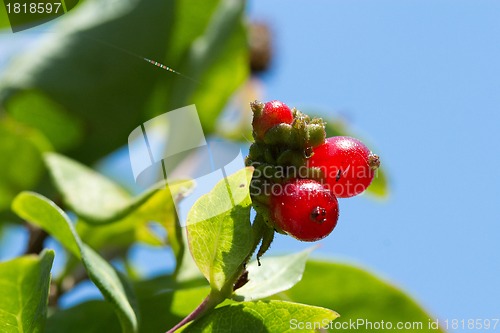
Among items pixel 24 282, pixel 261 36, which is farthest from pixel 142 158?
pixel 261 36

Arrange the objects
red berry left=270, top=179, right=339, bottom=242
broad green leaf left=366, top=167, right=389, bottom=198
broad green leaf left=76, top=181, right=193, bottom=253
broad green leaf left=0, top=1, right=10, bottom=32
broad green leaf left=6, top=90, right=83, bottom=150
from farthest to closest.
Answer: broad green leaf left=366, top=167, right=389, bottom=198
broad green leaf left=6, top=90, right=83, bottom=150
broad green leaf left=0, top=1, right=10, bottom=32
broad green leaf left=76, top=181, right=193, bottom=253
red berry left=270, top=179, right=339, bottom=242

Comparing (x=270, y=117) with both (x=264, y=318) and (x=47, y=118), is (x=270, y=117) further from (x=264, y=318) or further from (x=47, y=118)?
(x=47, y=118)

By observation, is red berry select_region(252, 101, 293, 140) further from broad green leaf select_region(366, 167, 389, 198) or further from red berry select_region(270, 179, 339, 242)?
broad green leaf select_region(366, 167, 389, 198)

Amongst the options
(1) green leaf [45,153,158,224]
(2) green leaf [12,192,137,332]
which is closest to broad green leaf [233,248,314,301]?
(2) green leaf [12,192,137,332]

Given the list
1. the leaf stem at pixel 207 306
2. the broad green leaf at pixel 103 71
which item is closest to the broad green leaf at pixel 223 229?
the leaf stem at pixel 207 306

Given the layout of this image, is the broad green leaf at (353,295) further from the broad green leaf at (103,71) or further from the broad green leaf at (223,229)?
the broad green leaf at (103,71)
